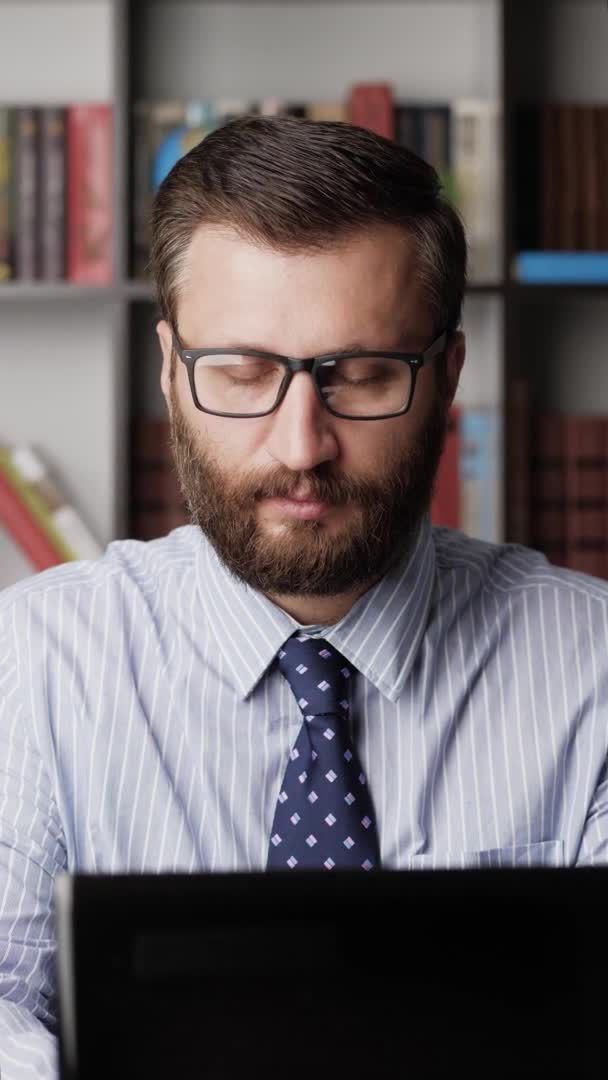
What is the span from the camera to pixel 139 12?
7.59 feet

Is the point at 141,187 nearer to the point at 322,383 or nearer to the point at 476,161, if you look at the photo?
the point at 476,161

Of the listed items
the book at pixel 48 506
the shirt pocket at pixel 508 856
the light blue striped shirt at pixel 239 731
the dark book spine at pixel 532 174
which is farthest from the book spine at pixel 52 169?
the shirt pocket at pixel 508 856

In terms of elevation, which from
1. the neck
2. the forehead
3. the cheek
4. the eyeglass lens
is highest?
the forehead

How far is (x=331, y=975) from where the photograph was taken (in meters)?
0.48

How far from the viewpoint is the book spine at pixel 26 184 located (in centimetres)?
220

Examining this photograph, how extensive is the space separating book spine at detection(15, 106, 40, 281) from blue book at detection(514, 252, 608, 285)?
0.90 m

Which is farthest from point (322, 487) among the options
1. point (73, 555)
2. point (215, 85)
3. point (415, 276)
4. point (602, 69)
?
point (602, 69)

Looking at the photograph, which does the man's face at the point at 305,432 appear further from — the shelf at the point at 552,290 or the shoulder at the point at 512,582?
the shelf at the point at 552,290

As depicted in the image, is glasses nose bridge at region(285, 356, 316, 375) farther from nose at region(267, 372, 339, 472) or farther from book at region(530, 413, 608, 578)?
book at region(530, 413, 608, 578)

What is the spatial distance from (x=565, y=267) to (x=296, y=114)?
1.87 feet


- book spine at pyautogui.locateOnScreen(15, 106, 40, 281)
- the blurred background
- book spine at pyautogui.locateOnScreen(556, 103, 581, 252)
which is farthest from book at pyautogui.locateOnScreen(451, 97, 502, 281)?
book spine at pyautogui.locateOnScreen(15, 106, 40, 281)

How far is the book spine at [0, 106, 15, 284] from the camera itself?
2193mm

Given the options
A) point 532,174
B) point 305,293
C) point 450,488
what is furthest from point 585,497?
point 305,293

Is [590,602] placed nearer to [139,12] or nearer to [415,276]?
[415,276]
